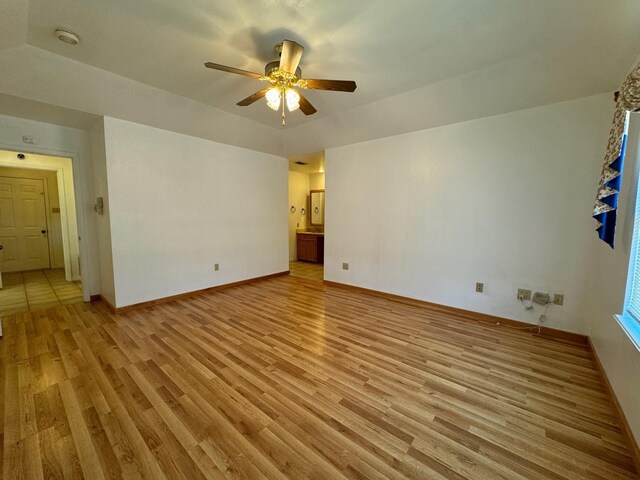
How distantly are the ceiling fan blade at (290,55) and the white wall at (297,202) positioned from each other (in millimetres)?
4928

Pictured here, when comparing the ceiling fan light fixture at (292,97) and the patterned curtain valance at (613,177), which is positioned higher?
the ceiling fan light fixture at (292,97)

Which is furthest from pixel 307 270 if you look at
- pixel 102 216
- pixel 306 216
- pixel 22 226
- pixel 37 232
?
pixel 22 226

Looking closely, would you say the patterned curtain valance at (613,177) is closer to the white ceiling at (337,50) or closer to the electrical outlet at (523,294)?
the white ceiling at (337,50)

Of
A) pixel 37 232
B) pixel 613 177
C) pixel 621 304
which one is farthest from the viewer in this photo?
pixel 37 232

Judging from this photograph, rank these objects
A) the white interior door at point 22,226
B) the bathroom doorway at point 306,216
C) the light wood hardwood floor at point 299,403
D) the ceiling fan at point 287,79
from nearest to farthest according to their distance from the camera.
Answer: the light wood hardwood floor at point 299,403, the ceiling fan at point 287,79, the white interior door at point 22,226, the bathroom doorway at point 306,216

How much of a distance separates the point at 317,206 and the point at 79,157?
5027 millimetres

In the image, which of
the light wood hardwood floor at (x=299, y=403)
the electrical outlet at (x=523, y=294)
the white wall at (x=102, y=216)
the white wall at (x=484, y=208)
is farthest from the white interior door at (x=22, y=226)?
the electrical outlet at (x=523, y=294)

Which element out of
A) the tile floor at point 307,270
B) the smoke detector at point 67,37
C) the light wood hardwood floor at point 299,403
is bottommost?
the light wood hardwood floor at point 299,403

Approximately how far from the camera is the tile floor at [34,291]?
11.6 feet

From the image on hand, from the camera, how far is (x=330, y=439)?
1460mm

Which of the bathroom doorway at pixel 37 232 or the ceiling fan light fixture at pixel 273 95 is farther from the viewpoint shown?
the bathroom doorway at pixel 37 232

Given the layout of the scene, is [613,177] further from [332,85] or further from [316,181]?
[316,181]

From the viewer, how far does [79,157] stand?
11.8 feet

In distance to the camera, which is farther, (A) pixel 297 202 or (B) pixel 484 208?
(A) pixel 297 202
